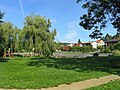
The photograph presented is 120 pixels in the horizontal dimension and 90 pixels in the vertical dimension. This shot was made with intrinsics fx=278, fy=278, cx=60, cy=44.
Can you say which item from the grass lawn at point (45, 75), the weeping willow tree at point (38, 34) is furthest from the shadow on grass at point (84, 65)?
the weeping willow tree at point (38, 34)

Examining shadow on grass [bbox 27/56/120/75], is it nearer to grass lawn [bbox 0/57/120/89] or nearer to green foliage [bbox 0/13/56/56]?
grass lawn [bbox 0/57/120/89]

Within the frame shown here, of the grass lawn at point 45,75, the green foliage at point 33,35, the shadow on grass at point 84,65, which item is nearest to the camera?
the grass lawn at point 45,75

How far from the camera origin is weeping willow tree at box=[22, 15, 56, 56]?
5384cm

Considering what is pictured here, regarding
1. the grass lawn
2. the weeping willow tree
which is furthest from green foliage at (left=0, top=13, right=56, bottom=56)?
the grass lawn

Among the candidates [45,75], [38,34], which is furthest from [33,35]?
[45,75]

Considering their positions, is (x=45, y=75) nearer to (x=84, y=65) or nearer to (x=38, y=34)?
Answer: (x=84, y=65)

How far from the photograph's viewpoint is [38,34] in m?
54.2

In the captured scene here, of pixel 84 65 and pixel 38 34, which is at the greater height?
pixel 38 34

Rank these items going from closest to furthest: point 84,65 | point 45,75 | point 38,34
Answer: point 45,75 < point 84,65 < point 38,34

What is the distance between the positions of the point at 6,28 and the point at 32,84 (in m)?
41.5

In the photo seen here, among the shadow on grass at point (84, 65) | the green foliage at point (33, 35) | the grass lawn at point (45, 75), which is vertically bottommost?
the grass lawn at point (45, 75)

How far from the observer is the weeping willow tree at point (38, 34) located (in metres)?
53.8

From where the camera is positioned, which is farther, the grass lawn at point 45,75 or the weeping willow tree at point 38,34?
the weeping willow tree at point 38,34

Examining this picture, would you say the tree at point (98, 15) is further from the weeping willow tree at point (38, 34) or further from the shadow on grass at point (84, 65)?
the weeping willow tree at point (38, 34)
